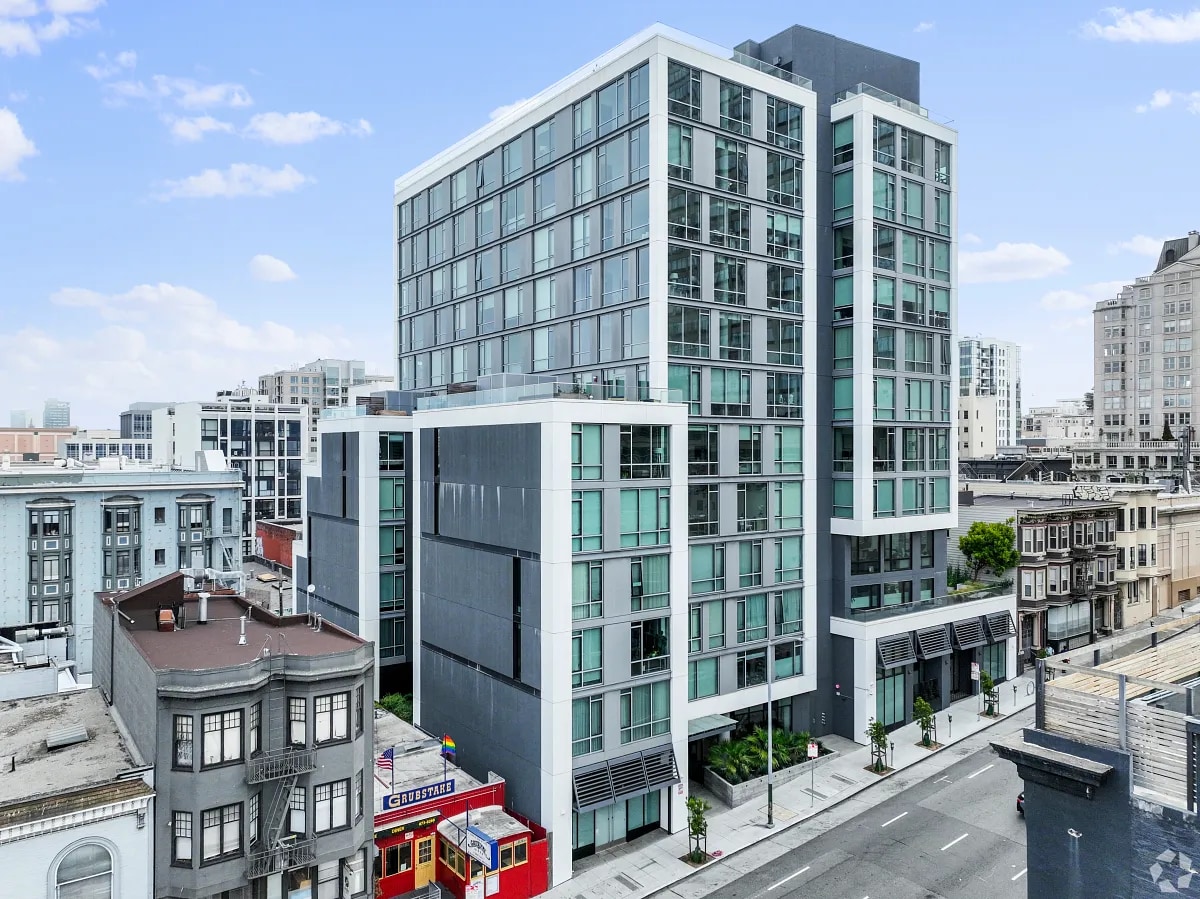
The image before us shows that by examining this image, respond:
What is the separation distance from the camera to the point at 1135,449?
102 m

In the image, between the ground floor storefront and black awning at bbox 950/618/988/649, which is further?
black awning at bbox 950/618/988/649

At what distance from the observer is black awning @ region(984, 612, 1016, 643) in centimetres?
5472

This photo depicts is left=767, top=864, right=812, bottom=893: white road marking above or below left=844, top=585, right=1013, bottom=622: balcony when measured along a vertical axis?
below

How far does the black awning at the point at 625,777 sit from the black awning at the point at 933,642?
20500 millimetres

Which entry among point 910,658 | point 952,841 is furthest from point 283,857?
point 910,658

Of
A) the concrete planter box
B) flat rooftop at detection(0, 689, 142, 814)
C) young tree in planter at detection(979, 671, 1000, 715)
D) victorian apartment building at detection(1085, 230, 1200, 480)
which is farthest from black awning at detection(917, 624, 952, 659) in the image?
victorian apartment building at detection(1085, 230, 1200, 480)

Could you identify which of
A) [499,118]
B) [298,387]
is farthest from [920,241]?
[298,387]

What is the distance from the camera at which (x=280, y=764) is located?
87.2 feet

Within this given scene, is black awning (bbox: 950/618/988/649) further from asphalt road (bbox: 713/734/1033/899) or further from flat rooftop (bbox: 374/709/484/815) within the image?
flat rooftop (bbox: 374/709/484/815)

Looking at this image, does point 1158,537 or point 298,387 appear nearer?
point 1158,537

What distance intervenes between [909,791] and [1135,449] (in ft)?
270

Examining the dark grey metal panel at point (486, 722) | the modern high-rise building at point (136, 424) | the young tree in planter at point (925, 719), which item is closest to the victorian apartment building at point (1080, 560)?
the young tree in planter at point (925, 719)

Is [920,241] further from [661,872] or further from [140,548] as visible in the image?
[140,548]

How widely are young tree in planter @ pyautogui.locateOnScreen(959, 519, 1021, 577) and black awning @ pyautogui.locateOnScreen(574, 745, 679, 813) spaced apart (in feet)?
111
